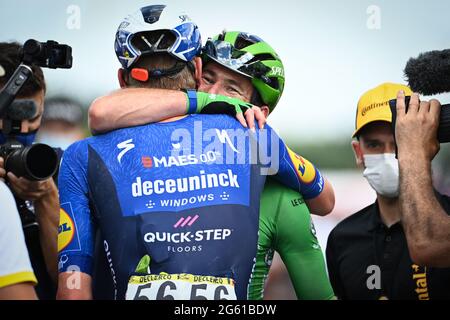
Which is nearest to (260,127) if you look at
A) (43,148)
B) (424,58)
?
(424,58)

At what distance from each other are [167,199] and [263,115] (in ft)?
2.04

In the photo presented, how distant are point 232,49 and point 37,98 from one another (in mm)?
1063

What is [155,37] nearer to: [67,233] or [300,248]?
[67,233]

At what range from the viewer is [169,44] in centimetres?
351

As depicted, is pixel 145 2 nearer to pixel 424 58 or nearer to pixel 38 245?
pixel 38 245

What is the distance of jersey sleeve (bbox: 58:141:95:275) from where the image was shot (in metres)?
3.34

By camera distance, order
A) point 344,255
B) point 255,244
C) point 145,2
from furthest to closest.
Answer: point 145,2
point 344,255
point 255,244

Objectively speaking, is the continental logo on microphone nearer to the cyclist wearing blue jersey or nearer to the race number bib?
the cyclist wearing blue jersey

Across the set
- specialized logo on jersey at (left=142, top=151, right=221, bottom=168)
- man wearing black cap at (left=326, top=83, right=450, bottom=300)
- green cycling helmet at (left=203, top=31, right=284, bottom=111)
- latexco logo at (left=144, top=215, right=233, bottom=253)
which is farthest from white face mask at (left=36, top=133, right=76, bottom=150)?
latexco logo at (left=144, top=215, right=233, bottom=253)

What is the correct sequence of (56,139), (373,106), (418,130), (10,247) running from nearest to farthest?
1. (10,247)
2. (418,130)
3. (373,106)
4. (56,139)

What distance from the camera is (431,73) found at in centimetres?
332

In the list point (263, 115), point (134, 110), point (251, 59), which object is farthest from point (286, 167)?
point (251, 59)

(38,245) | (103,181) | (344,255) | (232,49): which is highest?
(232,49)
